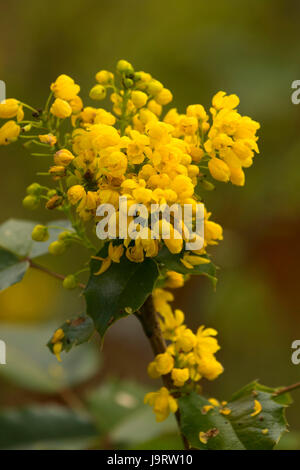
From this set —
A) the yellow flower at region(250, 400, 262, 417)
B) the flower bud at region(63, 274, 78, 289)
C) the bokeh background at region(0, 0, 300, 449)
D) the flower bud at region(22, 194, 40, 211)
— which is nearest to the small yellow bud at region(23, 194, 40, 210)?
the flower bud at region(22, 194, 40, 211)

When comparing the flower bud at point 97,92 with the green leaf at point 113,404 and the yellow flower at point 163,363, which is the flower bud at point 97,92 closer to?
the yellow flower at point 163,363

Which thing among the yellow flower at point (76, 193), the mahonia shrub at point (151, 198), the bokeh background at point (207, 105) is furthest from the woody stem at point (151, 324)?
the bokeh background at point (207, 105)

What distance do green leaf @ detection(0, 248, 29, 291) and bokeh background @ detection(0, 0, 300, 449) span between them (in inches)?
44.7

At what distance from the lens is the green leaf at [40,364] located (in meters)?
1.69

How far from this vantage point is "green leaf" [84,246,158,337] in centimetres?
82

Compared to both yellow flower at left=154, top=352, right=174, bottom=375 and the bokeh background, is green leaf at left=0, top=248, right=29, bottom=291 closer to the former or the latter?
yellow flower at left=154, top=352, right=174, bottom=375

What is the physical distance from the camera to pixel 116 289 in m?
0.84

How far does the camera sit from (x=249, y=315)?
2.63 m

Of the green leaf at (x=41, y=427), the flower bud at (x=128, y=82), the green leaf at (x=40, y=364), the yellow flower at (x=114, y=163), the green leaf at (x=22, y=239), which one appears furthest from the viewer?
the green leaf at (x=40, y=364)

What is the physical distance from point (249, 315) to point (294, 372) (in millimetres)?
452

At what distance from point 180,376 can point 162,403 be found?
0.05 m

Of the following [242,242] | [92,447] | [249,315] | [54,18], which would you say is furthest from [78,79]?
[92,447]

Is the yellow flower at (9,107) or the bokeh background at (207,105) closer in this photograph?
the yellow flower at (9,107)

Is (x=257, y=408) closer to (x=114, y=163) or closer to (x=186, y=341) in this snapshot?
(x=186, y=341)
